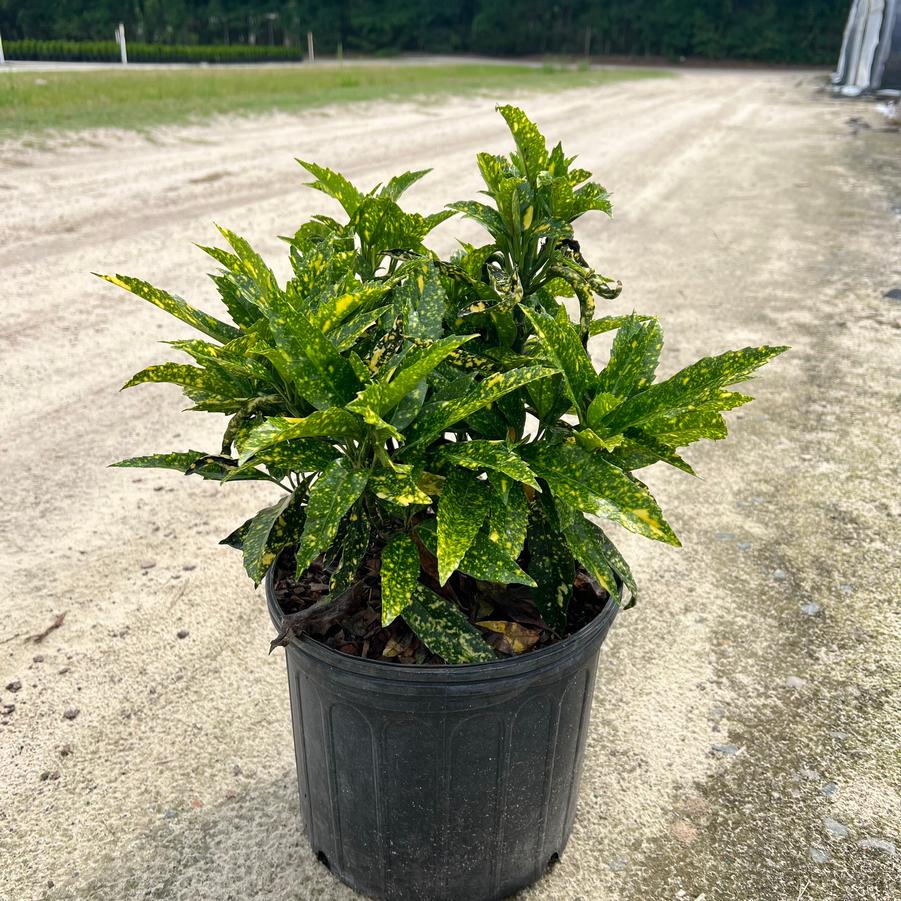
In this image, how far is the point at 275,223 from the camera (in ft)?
26.7

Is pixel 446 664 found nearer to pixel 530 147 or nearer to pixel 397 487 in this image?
pixel 397 487

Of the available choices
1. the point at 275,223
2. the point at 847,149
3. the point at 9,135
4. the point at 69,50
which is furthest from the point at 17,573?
the point at 69,50

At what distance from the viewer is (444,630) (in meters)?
1.72

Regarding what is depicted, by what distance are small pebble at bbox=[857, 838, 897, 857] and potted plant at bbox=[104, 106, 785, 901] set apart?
86cm

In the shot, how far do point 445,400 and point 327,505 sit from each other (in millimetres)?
337

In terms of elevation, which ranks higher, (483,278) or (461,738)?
(483,278)

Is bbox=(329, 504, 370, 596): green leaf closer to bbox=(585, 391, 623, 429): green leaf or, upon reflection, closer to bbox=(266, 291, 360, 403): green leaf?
bbox=(266, 291, 360, 403): green leaf

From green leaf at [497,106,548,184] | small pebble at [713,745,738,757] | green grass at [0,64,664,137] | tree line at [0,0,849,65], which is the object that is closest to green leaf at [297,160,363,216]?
green leaf at [497,106,548,184]

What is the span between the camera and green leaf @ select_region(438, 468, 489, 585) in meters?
1.51

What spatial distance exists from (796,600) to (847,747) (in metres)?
0.75

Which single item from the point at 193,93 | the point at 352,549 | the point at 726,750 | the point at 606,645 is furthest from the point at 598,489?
the point at 193,93

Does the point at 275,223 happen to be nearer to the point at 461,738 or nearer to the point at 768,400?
the point at 768,400

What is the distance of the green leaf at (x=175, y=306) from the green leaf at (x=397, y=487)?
1.50ft

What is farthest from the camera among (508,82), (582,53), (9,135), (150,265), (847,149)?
(582,53)
